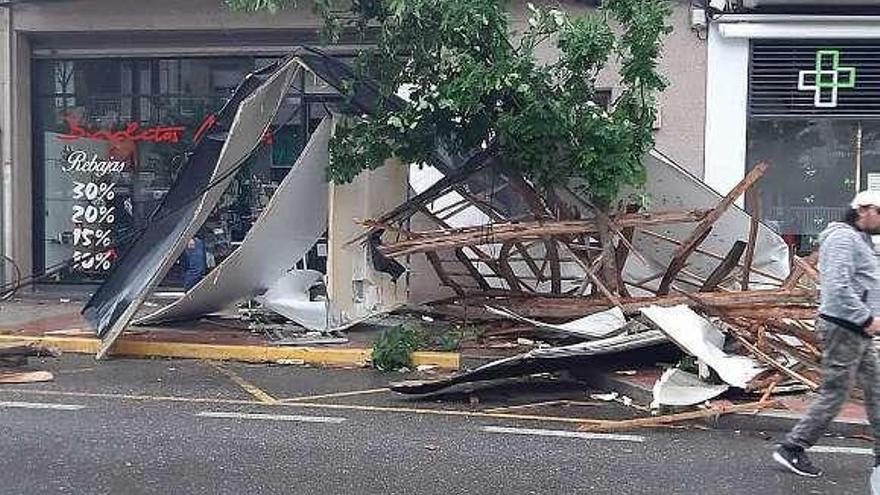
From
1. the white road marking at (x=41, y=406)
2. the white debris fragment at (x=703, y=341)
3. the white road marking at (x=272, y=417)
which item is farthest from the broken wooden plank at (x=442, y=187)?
the white road marking at (x=41, y=406)

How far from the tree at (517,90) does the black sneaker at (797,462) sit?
4.35 metres

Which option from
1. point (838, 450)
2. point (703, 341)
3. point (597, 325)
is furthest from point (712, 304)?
point (838, 450)

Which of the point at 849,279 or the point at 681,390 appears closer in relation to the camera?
the point at 849,279

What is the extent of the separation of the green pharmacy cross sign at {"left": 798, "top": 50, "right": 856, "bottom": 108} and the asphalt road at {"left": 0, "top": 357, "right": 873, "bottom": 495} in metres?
6.61

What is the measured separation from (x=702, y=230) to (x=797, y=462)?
169 inches

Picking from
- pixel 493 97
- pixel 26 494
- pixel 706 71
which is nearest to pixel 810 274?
pixel 493 97

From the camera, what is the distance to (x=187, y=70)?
55.0 ft

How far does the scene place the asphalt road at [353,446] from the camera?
6.97 metres

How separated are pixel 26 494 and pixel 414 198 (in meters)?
6.12

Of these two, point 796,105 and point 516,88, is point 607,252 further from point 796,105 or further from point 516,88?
point 796,105

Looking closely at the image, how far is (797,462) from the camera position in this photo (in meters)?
7.16

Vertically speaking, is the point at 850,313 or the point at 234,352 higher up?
the point at 850,313

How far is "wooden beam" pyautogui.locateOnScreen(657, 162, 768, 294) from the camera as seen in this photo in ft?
36.2

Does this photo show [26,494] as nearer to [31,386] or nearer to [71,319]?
[31,386]
